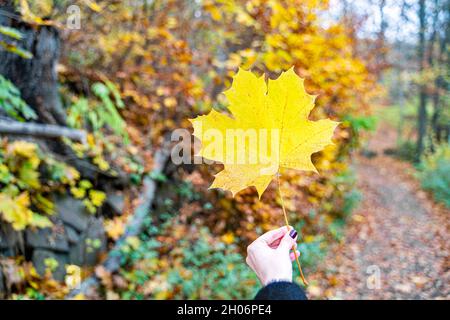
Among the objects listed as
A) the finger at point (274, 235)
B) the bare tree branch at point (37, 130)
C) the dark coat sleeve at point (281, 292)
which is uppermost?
the bare tree branch at point (37, 130)

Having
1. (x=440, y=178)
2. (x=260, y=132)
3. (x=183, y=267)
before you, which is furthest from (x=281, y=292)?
(x=440, y=178)

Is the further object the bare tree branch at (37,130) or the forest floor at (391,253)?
the forest floor at (391,253)

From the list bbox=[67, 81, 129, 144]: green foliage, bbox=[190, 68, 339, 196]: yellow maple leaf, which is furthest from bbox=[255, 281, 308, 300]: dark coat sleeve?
bbox=[67, 81, 129, 144]: green foliage

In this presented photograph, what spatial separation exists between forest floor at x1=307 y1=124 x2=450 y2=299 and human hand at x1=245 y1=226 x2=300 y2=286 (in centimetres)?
229

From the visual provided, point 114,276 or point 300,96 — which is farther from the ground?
point 300,96

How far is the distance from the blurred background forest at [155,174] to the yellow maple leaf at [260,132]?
2.28 m

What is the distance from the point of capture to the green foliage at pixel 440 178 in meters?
7.13

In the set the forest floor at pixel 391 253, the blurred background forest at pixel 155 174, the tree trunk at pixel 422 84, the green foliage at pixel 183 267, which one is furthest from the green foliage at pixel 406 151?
the green foliage at pixel 183 267

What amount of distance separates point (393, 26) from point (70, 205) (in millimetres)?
13939

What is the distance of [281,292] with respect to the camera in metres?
0.98

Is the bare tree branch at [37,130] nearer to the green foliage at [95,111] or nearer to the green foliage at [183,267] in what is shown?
the green foliage at [95,111]

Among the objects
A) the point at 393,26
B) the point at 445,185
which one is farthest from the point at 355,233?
the point at 393,26

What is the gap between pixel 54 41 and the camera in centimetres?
368
